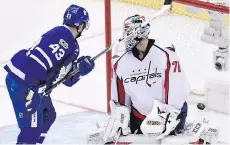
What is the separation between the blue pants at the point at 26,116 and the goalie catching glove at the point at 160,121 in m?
0.50

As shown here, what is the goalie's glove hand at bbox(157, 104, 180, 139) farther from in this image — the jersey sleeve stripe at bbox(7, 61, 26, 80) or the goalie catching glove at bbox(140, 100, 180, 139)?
the jersey sleeve stripe at bbox(7, 61, 26, 80)

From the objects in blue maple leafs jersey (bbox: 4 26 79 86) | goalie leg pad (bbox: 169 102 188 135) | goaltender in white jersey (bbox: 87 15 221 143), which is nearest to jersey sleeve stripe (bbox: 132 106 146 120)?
goaltender in white jersey (bbox: 87 15 221 143)

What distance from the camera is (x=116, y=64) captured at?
2.29m

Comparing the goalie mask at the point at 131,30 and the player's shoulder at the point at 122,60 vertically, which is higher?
the goalie mask at the point at 131,30

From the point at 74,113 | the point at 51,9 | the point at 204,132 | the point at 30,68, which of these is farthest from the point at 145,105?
the point at 51,9

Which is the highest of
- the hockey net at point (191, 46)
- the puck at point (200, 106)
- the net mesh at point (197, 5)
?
the net mesh at point (197, 5)

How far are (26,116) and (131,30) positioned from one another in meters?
0.59

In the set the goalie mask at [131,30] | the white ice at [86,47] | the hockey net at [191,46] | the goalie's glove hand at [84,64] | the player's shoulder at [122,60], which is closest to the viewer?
the goalie mask at [131,30]

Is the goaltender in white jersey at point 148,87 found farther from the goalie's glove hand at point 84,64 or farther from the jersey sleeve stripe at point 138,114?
the goalie's glove hand at point 84,64

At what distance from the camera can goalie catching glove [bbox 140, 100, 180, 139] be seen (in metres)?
2.17

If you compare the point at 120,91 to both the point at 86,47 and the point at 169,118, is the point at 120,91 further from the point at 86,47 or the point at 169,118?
the point at 86,47

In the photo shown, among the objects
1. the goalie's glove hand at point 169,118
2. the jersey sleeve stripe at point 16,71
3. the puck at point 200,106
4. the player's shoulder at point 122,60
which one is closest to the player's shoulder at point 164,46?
the player's shoulder at point 122,60

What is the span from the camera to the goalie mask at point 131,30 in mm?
2164

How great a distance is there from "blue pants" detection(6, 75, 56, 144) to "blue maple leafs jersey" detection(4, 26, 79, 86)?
0.04 meters
